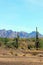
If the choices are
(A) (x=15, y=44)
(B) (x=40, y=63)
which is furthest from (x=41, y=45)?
(B) (x=40, y=63)

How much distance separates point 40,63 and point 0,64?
183 inches

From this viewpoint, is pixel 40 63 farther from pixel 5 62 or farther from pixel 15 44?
pixel 15 44

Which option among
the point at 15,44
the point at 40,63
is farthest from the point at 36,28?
the point at 40,63

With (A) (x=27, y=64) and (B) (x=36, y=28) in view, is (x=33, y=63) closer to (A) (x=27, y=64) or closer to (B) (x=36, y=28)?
(A) (x=27, y=64)

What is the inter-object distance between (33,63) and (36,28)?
125 feet

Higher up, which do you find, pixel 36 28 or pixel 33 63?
pixel 36 28

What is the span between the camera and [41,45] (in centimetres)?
8862

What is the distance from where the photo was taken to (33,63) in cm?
3028

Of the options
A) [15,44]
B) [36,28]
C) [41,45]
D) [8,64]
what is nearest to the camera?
[8,64]

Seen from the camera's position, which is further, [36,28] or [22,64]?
[36,28]

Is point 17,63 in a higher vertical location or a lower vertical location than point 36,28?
lower

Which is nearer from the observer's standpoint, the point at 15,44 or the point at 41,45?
the point at 15,44

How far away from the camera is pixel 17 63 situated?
99.9 feet

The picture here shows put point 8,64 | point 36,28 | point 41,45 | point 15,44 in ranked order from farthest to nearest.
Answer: point 41,45
point 15,44
point 36,28
point 8,64
